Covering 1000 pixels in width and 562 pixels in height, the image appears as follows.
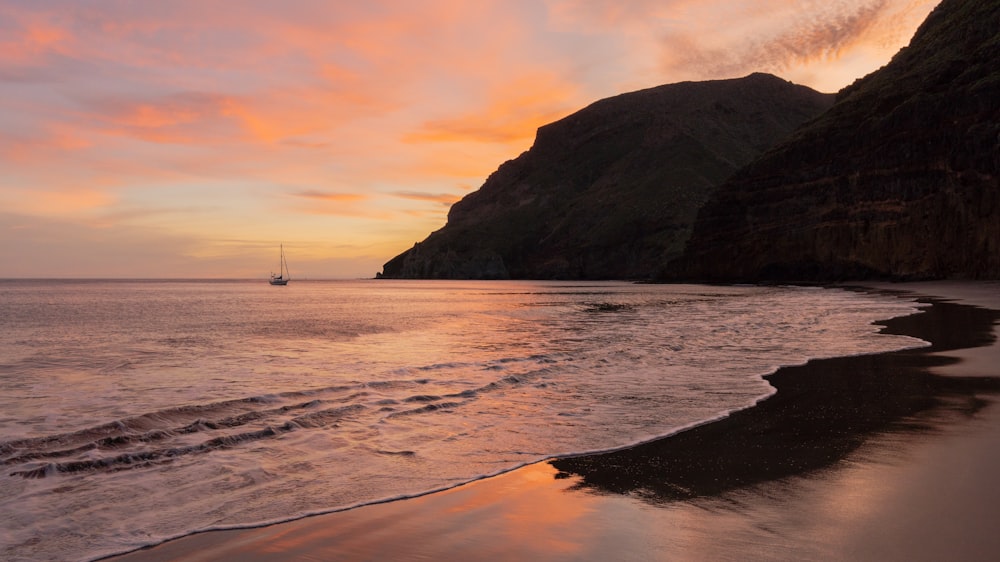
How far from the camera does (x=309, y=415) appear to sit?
33.9 ft

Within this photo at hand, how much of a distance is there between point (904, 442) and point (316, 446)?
738 centimetres

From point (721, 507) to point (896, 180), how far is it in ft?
263

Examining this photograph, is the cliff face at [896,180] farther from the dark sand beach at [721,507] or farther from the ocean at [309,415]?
the dark sand beach at [721,507]

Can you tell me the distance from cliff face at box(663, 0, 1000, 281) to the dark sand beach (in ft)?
214

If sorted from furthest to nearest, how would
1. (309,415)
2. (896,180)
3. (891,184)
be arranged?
1. (891,184)
2. (896,180)
3. (309,415)

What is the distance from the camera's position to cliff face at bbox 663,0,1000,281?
60.8 metres

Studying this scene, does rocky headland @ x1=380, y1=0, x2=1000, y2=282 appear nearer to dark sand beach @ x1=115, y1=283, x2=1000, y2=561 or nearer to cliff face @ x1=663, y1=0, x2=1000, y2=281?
cliff face @ x1=663, y1=0, x2=1000, y2=281

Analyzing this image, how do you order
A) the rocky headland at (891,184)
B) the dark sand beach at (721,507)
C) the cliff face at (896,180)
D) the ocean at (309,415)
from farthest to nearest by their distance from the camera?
1. the rocky headland at (891,184)
2. the cliff face at (896,180)
3. the ocean at (309,415)
4. the dark sand beach at (721,507)

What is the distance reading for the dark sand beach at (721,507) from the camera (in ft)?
15.0

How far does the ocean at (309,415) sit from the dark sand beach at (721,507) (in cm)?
57

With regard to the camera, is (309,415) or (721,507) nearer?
(721,507)

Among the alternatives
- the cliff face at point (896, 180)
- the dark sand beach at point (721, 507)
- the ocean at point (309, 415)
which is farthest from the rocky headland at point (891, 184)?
the dark sand beach at point (721, 507)

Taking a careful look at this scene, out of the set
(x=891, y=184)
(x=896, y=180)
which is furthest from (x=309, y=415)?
(x=891, y=184)

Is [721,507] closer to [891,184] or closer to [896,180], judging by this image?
[896,180]
